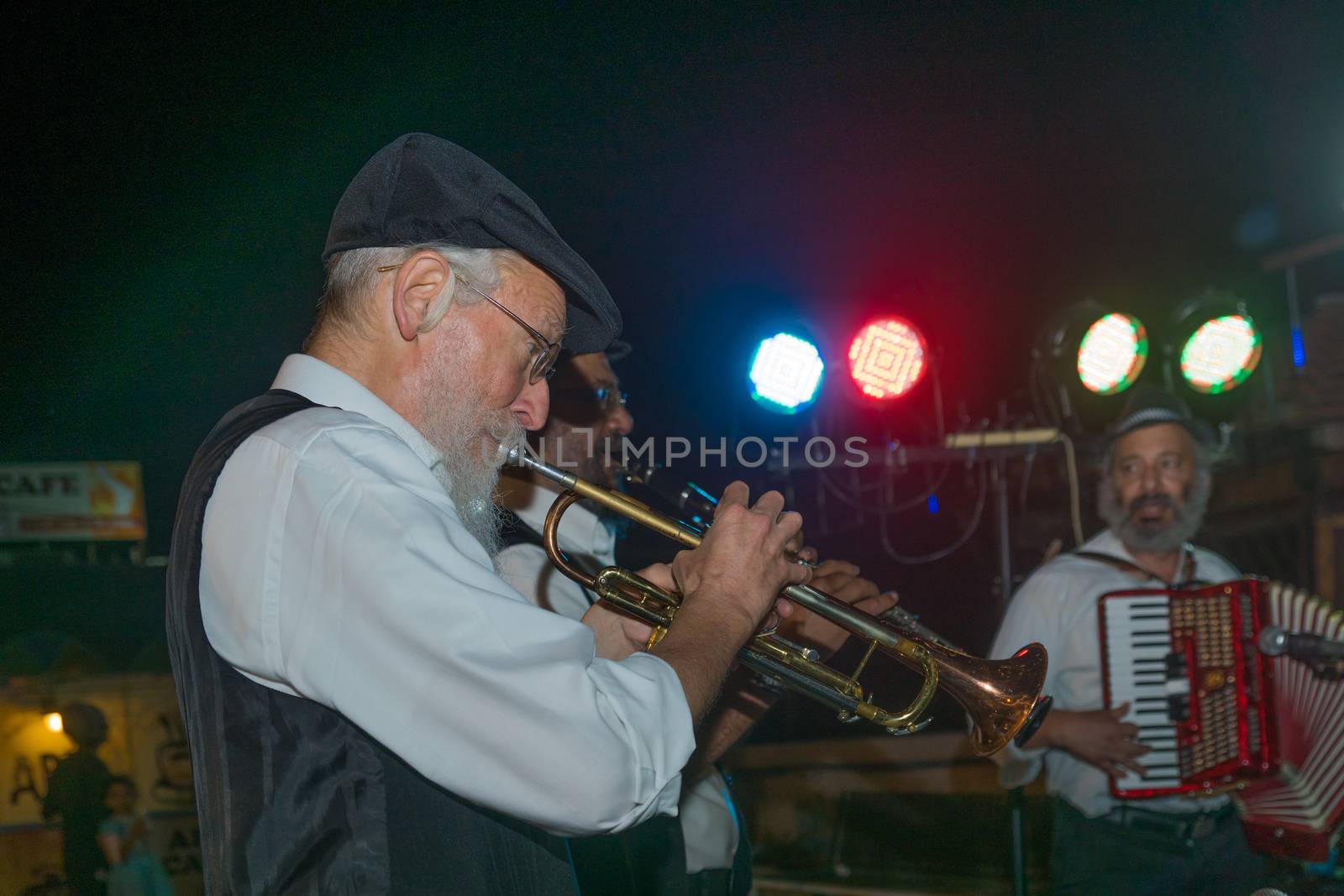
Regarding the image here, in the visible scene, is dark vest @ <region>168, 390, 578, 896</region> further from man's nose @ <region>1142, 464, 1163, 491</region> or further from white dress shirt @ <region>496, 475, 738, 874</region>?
man's nose @ <region>1142, 464, 1163, 491</region>

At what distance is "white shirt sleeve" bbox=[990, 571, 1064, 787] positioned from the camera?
3959mm

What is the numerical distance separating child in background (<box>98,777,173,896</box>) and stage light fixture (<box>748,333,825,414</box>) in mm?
3658

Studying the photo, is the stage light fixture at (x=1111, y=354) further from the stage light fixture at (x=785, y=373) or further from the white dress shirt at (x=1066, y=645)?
the stage light fixture at (x=785, y=373)

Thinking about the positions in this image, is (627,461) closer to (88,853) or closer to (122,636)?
(122,636)

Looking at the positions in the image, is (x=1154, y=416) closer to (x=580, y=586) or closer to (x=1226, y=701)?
(x=1226, y=701)

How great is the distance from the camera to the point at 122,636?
5.03 meters

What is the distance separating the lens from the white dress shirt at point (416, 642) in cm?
126

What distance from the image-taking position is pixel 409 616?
1.26m

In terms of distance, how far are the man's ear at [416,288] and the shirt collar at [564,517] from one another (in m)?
1.15

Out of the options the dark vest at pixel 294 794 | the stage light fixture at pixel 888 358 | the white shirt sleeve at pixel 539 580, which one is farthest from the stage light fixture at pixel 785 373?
the dark vest at pixel 294 794

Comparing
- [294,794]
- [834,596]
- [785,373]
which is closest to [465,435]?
[294,794]

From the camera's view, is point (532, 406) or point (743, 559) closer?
point (743, 559)

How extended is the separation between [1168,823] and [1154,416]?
1.70m

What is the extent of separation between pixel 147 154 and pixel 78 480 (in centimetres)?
153
